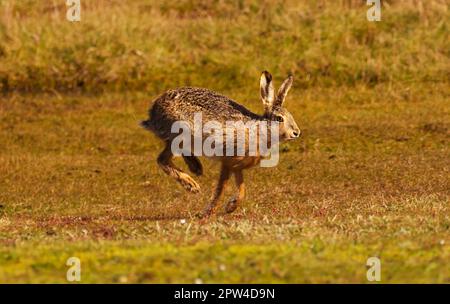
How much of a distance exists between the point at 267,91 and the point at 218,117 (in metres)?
0.82

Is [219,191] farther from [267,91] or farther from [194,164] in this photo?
[267,91]

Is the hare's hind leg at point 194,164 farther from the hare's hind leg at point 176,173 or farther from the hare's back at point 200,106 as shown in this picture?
the hare's back at point 200,106

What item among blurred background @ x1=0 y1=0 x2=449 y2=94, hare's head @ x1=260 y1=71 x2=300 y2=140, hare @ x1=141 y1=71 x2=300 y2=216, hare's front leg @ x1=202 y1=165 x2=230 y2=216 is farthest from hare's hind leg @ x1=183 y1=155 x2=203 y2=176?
blurred background @ x1=0 y1=0 x2=449 y2=94

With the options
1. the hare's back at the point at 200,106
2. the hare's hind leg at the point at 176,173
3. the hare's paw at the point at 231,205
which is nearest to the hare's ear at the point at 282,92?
the hare's back at the point at 200,106

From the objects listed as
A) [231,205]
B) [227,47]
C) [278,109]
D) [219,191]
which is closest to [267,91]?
[278,109]

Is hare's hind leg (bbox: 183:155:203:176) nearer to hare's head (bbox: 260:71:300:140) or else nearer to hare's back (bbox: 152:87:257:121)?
hare's back (bbox: 152:87:257:121)

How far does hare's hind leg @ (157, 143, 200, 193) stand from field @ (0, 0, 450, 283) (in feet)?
1.38

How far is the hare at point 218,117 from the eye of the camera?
14.1 meters

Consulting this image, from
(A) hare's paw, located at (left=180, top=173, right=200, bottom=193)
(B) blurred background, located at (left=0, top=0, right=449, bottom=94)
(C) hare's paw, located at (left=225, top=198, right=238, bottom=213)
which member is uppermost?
(B) blurred background, located at (left=0, top=0, right=449, bottom=94)

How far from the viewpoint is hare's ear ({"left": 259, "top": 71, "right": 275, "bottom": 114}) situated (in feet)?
47.2

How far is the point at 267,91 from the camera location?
47.6ft

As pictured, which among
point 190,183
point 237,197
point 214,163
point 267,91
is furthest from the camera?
point 214,163

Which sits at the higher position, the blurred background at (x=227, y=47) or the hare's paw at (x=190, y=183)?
the blurred background at (x=227, y=47)

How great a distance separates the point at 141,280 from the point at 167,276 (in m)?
0.22
